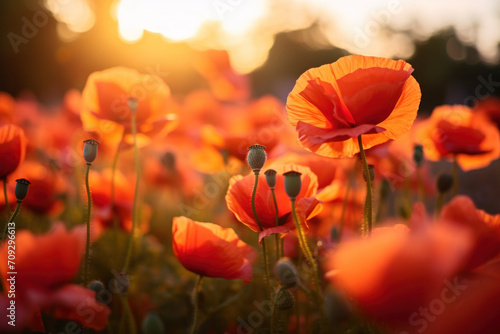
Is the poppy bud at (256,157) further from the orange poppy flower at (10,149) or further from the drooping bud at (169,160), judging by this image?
the drooping bud at (169,160)

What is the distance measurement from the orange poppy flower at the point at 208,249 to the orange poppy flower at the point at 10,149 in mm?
448

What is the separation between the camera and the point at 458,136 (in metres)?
1.42

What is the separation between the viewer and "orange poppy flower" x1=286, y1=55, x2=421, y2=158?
91 cm

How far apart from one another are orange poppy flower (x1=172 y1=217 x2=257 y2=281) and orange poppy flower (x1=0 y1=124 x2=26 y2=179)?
448 millimetres

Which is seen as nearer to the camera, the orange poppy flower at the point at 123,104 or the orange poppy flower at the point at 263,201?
the orange poppy flower at the point at 263,201

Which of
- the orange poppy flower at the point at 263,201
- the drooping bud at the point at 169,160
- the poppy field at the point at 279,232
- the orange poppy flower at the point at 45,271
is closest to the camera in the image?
the poppy field at the point at 279,232

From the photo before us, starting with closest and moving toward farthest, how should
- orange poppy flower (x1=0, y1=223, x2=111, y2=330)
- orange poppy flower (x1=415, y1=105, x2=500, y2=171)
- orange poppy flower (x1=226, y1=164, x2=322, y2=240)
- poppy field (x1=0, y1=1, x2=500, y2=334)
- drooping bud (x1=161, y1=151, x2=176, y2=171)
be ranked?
1. poppy field (x1=0, y1=1, x2=500, y2=334)
2. orange poppy flower (x1=0, y1=223, x2=111, y2=330)
3. orange poppy flower (x1=226, y1=164, x2=322, y2=240)
4. orange poppy flower (x1=415, y1=105, x2=500, y2=171)
5. drooping bud (x1=161, y1=151, x2=176, y2=171)

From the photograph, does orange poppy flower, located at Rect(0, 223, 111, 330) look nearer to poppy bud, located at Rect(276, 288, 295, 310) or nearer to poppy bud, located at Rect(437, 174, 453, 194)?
poppy bud, located at Rect(276, 288, 295, 310)

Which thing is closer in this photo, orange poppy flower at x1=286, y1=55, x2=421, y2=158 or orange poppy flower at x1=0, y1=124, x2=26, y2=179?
orange poppy flower at x1=286, y1=55, x2=421, y2=158

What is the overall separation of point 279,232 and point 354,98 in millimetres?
315

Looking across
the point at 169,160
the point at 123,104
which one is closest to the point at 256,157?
the point at 123,104

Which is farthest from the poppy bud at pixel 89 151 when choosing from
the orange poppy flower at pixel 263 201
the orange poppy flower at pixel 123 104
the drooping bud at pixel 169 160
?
the drooping bud at pixel 169 160

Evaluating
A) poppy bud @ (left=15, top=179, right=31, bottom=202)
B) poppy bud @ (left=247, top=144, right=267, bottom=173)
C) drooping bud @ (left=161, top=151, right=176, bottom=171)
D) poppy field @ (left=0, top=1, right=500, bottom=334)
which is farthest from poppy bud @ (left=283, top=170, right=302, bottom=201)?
drooping bud @ (left=161, top=151, right=176, bottom=171)

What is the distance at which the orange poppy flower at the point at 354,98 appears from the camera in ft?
3.00
